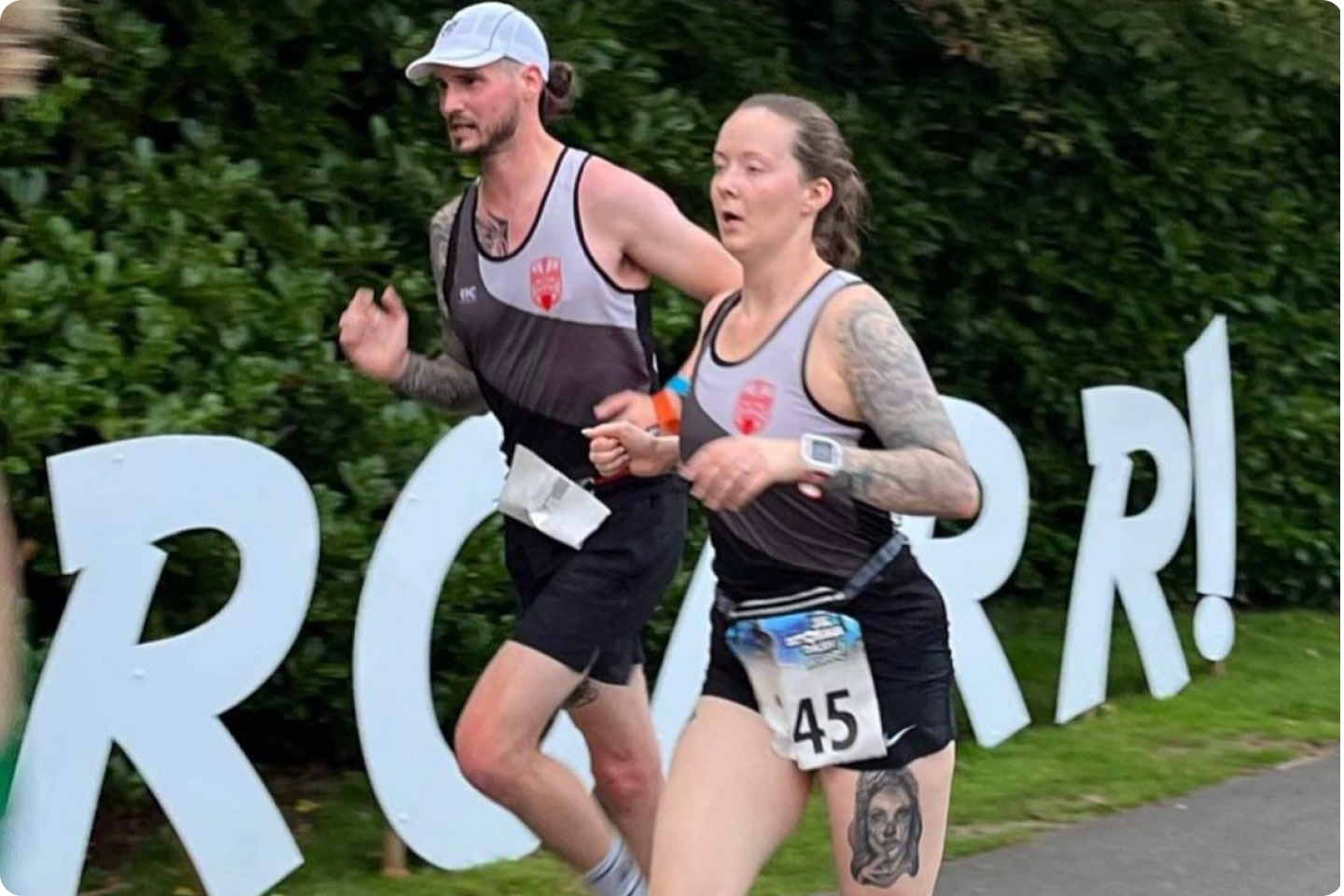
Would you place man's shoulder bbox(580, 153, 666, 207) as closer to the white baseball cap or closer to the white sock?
the white baseball cap

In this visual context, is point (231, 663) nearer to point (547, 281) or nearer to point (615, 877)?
point (615, 877)

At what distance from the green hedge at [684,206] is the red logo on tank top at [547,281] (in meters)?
1.24

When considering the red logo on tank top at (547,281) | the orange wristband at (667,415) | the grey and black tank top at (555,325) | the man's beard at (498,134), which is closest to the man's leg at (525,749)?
the grey and black tank top at (555,325)

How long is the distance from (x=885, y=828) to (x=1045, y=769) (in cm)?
341

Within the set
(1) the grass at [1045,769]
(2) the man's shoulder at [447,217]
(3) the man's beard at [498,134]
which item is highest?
(3) the man's beard at [498,134]

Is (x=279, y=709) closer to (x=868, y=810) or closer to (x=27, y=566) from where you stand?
(x=27, y=566)

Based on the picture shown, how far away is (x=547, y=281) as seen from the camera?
194 inches

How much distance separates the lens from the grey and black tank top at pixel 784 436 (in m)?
4.08

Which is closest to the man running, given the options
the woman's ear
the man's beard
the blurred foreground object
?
the man's beard

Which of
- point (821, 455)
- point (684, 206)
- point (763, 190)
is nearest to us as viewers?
point (821, 455)

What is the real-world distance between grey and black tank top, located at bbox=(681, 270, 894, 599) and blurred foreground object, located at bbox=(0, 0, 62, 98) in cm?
167

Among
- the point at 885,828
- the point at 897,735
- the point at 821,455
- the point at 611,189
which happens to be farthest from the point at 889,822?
the point at 611,189

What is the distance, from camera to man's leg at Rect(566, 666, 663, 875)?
16.8 feet

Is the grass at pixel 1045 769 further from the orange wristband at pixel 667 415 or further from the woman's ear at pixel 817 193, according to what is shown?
the woman's ear at pixel 817 193
